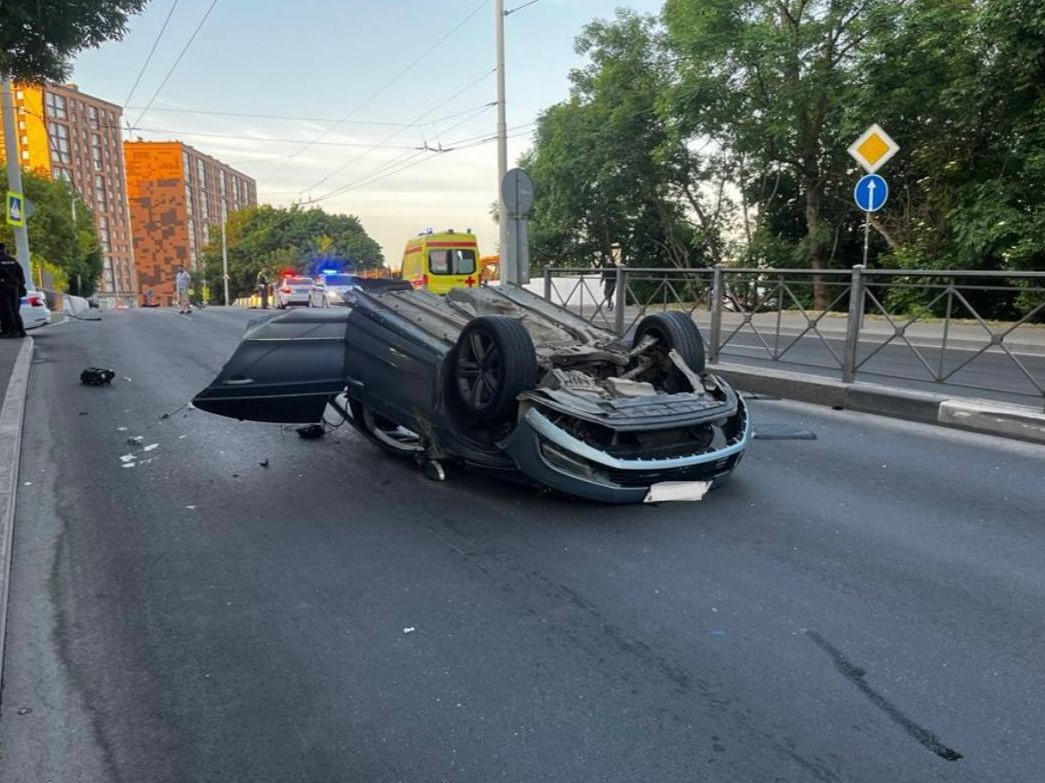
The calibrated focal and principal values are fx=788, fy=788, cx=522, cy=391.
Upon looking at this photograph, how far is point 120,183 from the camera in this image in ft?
433

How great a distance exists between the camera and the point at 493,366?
16.1 feet

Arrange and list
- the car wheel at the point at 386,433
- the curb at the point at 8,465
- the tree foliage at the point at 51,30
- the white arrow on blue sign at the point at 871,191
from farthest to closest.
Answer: the white arrow on blue sign at the point at 871,191 < the tree foliage at the point at 51,30 < the car wheel at the point at 386,433 < the curb at the point at 8,465

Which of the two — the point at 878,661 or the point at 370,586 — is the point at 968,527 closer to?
the point at 878,661

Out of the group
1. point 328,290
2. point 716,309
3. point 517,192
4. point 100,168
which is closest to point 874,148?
point 716,309

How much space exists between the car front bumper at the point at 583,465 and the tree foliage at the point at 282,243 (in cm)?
6818

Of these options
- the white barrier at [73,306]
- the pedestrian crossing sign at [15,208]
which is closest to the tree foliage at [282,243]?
the white barrier at [73,306]

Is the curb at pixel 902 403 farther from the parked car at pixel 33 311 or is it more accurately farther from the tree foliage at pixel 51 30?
the parked car at pixel 33 311

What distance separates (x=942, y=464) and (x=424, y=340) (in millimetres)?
3934

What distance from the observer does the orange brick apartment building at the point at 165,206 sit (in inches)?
5340

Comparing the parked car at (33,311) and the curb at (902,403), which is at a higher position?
the parked car at (33,311)

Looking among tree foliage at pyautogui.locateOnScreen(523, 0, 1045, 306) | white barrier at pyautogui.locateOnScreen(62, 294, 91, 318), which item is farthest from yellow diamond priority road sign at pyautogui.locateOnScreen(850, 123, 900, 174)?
white barrier at pyautogui.locateOnScreen(62, 294, 91, 318)

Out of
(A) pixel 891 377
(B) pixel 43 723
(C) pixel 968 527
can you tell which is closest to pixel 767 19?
(A) pixel 891 377

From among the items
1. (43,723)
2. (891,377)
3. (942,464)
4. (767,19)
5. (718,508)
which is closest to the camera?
(43,723)

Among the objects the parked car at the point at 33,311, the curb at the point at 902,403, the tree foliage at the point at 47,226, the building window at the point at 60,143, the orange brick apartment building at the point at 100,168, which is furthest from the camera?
the orange brick apartment building at the point at 100,168
